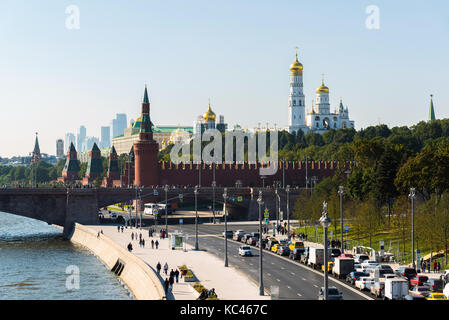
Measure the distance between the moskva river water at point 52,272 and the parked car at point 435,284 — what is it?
1943 centimetres

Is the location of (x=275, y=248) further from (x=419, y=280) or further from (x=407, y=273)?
(x=419, y=280)

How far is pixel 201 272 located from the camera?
175ft

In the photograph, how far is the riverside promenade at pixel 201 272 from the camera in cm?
4303

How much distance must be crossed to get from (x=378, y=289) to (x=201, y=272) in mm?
14115

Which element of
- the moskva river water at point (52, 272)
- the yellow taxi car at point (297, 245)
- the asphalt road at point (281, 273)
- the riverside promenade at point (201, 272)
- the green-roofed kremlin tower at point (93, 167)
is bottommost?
the moskva river water at point (52, 272)

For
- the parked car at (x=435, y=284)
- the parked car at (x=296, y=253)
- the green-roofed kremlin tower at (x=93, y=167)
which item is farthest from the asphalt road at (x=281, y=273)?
the green-roofed kremlin tower at (x=93, y=167)

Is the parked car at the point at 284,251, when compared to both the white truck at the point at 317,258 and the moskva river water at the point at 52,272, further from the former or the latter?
the moskva river water at the point at 52,272

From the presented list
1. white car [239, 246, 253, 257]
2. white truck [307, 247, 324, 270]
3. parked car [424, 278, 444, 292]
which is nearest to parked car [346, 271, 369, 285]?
parked car [424, 278, 444, 292]

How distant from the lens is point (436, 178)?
249 ft

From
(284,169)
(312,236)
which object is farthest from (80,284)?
(284,169)

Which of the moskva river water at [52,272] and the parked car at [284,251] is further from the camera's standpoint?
the parked car at [284,251]

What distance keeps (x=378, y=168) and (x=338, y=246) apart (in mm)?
16781

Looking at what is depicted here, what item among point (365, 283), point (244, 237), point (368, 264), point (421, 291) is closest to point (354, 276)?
point (365, 283)
